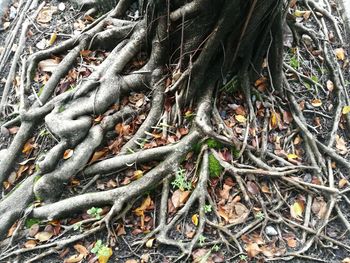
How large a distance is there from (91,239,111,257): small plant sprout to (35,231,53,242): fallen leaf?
16.9 inches

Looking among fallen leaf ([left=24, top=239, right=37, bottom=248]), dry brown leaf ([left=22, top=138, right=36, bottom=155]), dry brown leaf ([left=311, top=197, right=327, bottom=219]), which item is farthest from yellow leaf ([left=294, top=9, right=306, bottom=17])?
fallen leaf ([left=24, top=239, right=37, bottom=248])

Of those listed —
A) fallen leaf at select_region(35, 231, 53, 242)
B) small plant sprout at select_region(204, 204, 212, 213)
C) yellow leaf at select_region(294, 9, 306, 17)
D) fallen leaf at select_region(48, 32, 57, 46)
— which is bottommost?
small plant sprout at select_region(204, 204, 212, 213)

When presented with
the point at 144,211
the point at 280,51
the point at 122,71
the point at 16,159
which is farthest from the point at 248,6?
the point at 16,159

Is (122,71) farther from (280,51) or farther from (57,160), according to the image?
(280,51)

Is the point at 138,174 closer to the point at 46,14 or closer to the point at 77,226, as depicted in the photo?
the point at 77,226

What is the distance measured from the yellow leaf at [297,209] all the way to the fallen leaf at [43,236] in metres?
2.20

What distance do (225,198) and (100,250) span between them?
3.93 ft

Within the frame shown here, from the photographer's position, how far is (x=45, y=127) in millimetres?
3975

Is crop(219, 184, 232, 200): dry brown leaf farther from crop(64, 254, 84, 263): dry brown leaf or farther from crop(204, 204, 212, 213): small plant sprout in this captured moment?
crop(64, 254, 84, 263): dry brown leaf

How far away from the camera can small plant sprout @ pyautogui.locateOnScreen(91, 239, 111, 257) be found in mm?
3328

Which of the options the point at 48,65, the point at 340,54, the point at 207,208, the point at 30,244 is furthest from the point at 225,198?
the point at 340,54

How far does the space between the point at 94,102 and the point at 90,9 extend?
1656 millimetres

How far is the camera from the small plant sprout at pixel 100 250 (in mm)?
3328

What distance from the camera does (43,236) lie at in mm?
3465
